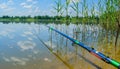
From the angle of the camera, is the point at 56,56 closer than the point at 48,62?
No

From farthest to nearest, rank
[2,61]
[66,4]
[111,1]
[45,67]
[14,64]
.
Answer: [66,4] → [111,1] → [2,61] → [14,64] → [45,67]

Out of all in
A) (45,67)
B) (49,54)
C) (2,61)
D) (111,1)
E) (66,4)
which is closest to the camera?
(45,67)

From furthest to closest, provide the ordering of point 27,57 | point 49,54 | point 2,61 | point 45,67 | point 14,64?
point 49,54 → point 27,57 → point 2,61 → point 14,64 → point 45,67

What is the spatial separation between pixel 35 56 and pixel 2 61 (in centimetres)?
95

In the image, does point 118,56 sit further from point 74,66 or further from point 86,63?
point 74,66

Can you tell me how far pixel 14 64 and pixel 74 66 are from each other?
52.5 inches

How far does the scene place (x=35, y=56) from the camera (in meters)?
6.21

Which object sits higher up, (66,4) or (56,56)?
(66,4)

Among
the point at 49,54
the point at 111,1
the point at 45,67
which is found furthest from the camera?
the point at 111,1

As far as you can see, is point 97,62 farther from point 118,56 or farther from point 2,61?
point 2,61

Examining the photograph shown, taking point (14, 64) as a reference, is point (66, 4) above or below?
above

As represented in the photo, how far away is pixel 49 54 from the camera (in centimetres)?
659

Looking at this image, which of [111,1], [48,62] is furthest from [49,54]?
[111,1]

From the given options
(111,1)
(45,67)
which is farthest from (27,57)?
(111,1)
